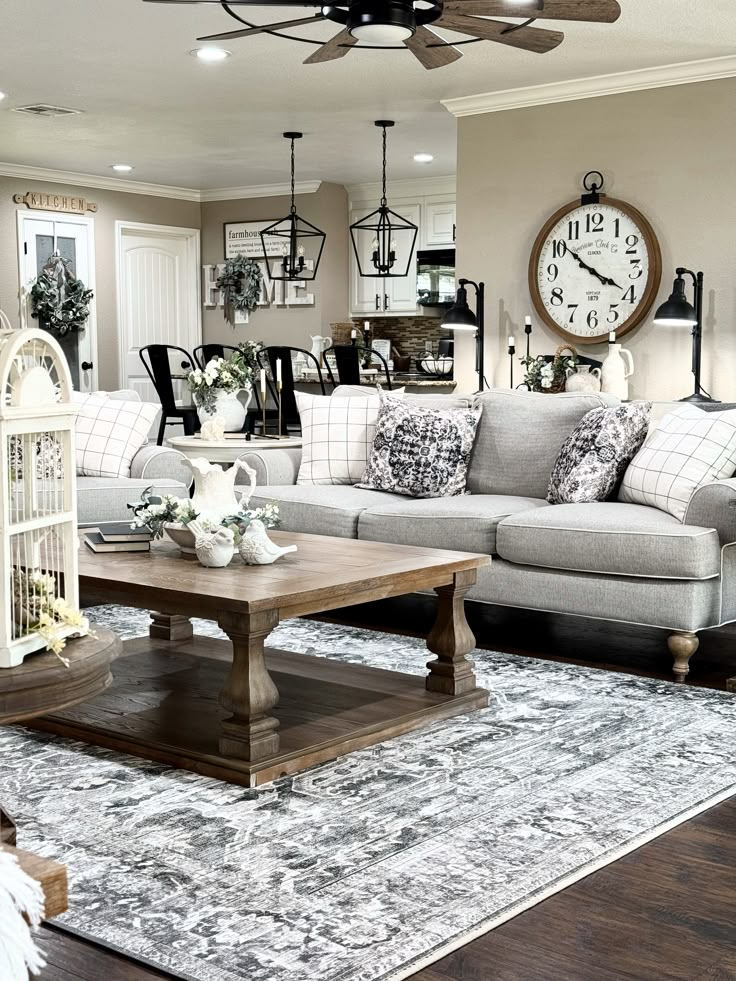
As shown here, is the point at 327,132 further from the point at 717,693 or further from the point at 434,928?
the point at 434,928

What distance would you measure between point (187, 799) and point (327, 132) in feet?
21.0

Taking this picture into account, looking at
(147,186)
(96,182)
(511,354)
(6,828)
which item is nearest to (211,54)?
(511,354)

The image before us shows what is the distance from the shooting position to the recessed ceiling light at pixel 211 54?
5906 mm

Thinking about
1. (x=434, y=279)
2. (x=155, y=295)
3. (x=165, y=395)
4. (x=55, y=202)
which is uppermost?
(x=55, y=202)

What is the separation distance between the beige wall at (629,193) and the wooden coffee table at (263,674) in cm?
327

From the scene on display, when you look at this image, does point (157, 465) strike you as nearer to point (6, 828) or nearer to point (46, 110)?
point (46, 110)

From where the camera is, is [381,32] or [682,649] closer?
[381,32]

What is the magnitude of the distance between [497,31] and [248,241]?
301 inches

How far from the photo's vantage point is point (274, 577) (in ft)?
10.2

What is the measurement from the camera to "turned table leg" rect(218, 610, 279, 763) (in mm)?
2826

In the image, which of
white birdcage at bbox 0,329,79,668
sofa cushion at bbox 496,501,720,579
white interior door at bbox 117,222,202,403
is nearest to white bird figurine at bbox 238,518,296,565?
sofa cushion at bbox 496,501,720,579

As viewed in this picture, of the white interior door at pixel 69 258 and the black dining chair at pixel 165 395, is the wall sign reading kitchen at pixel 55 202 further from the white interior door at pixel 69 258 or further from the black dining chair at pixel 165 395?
the black dining chair at pixel 165 395

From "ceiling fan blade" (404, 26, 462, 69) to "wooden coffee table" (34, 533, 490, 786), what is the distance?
1588 millimetres

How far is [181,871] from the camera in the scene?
2.27 m
